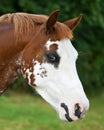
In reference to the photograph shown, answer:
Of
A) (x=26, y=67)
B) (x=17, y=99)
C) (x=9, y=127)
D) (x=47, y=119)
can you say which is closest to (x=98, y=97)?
(x=17, y=99)

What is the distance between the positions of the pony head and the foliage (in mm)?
4163

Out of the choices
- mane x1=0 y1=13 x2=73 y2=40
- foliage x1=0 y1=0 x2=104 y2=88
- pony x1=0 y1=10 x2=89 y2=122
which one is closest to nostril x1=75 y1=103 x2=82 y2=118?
pony x1=0 y1=10 x2=89 y2=122

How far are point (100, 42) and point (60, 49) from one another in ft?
20.5

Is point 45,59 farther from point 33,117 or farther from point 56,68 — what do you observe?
point 33,117

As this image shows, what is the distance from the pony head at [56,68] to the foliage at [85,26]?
4.16 meters

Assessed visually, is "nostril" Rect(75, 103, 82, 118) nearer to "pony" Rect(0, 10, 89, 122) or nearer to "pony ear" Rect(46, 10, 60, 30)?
"pony" Rect(0, 10, 89, 122)

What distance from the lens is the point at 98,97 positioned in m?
10.1

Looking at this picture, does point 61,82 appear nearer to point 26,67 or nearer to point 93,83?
point 26,67

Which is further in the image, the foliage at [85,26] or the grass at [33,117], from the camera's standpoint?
the foliage at [85,26]

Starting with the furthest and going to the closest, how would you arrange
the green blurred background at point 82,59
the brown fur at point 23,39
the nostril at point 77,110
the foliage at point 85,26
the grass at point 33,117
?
the foliage at point 85,26 < the green blurred background at point 82,59 < the grass at point 33,117 < the brown fur at point 23,39 < the nostril at point 77,110

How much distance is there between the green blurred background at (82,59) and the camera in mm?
7000

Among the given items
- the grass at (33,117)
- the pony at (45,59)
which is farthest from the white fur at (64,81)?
the grass at (33,117)

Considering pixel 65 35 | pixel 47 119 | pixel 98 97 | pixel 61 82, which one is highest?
pixel 65 35

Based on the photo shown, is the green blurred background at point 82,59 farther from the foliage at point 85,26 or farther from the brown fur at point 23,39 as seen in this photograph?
the brown fur at point 23,39
